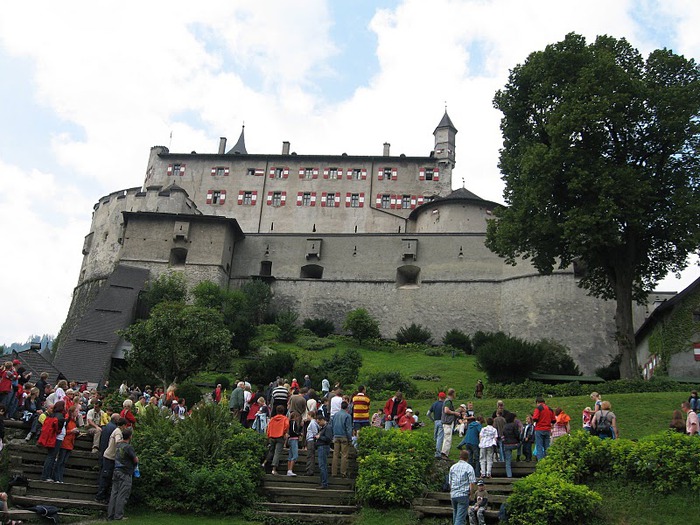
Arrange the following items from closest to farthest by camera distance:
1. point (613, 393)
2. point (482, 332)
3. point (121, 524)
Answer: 1. point (121, 524)
2. point (613, 393)
3. point (482, 332)

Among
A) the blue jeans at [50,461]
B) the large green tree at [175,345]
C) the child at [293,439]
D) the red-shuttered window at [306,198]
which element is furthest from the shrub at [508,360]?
the red-shuttered window at [306,198]

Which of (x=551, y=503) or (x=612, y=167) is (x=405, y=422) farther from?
(x=612, y=167)

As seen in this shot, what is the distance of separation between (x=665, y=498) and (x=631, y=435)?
597 cm

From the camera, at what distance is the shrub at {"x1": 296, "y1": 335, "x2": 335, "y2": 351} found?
140 ft

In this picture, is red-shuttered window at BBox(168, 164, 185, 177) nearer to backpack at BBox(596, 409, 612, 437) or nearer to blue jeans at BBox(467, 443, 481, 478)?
blue jeans at BBox(467, 443, 481, 478)

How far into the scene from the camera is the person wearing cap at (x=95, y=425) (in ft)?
48.1

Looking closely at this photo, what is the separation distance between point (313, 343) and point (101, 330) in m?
11.7

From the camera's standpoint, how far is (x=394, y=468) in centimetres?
1331

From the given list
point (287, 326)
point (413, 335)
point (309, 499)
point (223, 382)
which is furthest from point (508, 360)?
point (309, 499)

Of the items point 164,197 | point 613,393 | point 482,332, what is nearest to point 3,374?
point 613,393

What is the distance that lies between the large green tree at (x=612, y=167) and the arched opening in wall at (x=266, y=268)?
25.7m

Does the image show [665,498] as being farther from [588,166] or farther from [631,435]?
[588,166]

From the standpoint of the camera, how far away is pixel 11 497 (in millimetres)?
12430

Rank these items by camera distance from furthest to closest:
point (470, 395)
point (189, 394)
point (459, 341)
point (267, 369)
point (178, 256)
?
point (178, 256) < point (459, 341) < point (267, 369) < point (470, 395) < point (189, 394)
